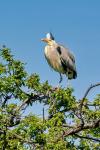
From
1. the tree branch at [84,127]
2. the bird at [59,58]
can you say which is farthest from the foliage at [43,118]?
the bird at [59,58]

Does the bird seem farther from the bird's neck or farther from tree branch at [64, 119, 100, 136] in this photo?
tree branch at [64, 119, 100, 136]

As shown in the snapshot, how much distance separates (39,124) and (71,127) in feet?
2.98

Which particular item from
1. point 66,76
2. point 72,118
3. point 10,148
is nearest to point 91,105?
point 72,118

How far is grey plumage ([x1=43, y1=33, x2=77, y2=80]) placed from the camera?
16205 millimetres

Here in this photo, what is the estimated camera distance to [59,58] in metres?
17.1

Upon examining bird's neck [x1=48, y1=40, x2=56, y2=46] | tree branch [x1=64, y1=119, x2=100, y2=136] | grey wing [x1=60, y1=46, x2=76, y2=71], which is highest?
bird's neck [x1=48, y1=40, x2=56, y2=46]

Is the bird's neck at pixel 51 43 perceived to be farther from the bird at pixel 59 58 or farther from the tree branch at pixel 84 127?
the tree branch at pixel 84 127

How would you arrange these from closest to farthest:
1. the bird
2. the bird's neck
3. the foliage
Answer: the foliage
the bird
the bird's neck

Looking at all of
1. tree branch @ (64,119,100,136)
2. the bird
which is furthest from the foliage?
the bird

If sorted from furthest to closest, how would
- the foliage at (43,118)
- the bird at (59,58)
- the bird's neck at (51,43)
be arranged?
the bird's neck at (51,43)
the bird at (59,58)
the foliage at (43,118)

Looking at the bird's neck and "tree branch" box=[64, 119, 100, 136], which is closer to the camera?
"tree branch" box=[64, 119, 100, 136]

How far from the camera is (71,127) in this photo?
1001 centimetres

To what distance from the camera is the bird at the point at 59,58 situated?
1620 cm

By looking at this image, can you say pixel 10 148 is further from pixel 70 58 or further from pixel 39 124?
pixel 70 58
